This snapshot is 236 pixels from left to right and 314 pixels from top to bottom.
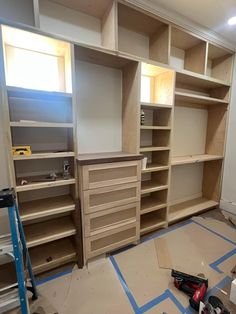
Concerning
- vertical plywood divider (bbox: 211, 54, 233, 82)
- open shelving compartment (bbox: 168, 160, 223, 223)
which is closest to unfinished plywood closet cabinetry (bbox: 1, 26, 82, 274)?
open shelving compartment (bbox: 168, 160, 223, 223)

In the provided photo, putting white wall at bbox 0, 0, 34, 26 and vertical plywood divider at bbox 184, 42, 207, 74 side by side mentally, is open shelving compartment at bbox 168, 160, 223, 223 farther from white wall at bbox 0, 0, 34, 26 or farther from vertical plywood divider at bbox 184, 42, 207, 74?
white wall at bbox 0, 0, 34, 26

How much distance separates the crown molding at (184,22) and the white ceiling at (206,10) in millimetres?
34

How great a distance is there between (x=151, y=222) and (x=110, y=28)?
2.39 meters

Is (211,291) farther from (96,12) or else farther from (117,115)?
(96,12)

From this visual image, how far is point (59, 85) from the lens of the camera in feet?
5.58

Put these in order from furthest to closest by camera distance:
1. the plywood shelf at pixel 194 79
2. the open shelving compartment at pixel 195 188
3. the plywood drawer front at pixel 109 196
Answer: the open shelving compartment at pixel 195 188 → the plywood shelf at pixel 194 79 → the plywood drawer front at pixel 109 196

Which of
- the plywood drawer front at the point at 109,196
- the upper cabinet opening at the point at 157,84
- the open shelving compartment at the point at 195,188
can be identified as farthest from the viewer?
the open shelving compartment at the point at 195,188

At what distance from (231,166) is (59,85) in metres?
2.95

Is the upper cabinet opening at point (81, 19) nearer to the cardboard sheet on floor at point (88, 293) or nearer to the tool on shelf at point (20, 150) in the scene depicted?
the tool on shelf at point (20, 150)

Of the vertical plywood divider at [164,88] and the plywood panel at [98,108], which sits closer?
the plywood panel at [98,108]

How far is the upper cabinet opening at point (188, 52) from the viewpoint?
2162mm

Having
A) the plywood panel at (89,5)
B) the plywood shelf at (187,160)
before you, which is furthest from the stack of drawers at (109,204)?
the plywood panel at (89,5)

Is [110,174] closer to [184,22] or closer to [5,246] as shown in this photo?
[5,246]

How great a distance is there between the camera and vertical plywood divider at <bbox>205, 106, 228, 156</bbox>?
9.17 feet
